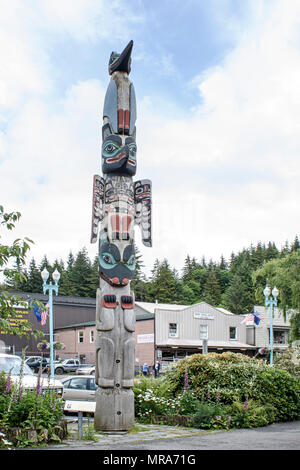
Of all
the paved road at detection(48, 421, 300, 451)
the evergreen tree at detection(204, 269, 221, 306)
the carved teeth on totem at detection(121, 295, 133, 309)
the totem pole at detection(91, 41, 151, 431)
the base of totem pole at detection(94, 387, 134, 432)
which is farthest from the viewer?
the evergreen tree at detection(204, 269, 221, 306)

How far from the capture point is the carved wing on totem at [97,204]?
1299cm

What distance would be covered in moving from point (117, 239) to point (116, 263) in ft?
1.91

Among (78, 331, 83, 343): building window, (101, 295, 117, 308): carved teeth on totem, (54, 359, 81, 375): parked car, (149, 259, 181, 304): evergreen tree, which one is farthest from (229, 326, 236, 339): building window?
(101, 295, 117, 308): carved teeth on totem

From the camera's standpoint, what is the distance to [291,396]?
15750 millimetres

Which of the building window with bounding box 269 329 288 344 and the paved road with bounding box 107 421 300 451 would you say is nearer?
the paved road with bounding box 107 421 300 451

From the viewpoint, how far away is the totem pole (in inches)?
468

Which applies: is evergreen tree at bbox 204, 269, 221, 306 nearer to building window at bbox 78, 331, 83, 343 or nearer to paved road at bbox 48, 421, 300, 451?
building window at bbox 78, 331, 83, 343

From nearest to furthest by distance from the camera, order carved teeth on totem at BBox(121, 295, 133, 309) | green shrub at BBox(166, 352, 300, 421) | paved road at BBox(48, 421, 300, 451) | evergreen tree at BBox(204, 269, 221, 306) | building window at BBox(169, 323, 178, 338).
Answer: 1. paved road at BBox(48, 421, 300, 451)
2. carved teeth on totem at BBox(121, 295, 133, 309)
3. green shrub at BBox(166, 352, 300, 421)
4. building window at BBox(169, 323, 178, 338)
5. evergreen tree at BBox(204, 269, 221, 306)

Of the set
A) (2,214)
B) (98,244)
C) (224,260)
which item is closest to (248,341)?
(98,244)

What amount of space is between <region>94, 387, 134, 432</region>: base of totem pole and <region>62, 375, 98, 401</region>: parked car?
5896mm

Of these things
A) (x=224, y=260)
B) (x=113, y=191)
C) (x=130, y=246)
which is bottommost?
(x=130, y=246)

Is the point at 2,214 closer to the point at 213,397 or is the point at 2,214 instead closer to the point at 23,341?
the point at 213,397

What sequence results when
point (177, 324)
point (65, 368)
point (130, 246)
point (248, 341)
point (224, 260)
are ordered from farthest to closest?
point (224, 260) < point (248, 341) < point (177, 324) < point (65, 368) < point (130, 246)

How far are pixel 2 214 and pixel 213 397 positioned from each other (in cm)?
799
